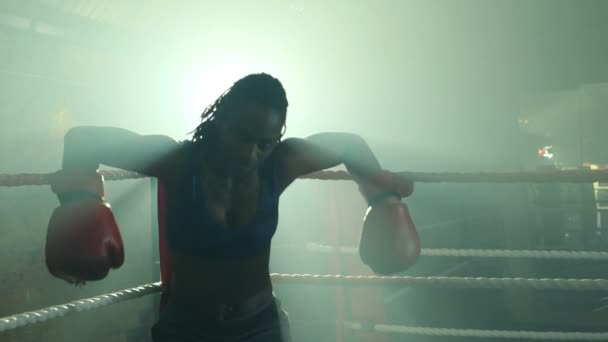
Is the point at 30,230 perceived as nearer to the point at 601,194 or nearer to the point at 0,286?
the point at 0,286

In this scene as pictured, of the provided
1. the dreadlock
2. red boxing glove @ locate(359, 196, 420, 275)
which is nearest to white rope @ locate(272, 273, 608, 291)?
red boxing glove @ locate(359, 196, 420, 275)

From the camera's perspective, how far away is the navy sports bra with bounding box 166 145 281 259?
3.17 ft

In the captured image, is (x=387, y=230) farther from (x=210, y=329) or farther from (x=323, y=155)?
(x=210, y=329)

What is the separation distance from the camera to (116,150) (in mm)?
946

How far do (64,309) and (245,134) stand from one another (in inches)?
22.9

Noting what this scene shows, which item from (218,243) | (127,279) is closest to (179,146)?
(218,243)

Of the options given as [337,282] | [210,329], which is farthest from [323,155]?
[337,282]

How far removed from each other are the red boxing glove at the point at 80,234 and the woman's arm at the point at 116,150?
36 mm

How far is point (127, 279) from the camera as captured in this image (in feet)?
17.9

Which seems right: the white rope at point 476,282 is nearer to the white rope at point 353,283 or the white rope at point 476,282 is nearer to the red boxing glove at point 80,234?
the white rope at point 353,283

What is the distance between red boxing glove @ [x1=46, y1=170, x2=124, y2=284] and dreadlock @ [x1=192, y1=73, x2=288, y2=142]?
25cm

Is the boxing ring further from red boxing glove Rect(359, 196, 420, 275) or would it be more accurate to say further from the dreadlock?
the dreadlock

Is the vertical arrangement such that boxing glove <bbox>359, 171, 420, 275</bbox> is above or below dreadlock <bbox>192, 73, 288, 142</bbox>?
below

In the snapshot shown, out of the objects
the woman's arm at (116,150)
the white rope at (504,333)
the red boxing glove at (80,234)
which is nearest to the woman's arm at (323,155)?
the woman's arm at (116,150)
